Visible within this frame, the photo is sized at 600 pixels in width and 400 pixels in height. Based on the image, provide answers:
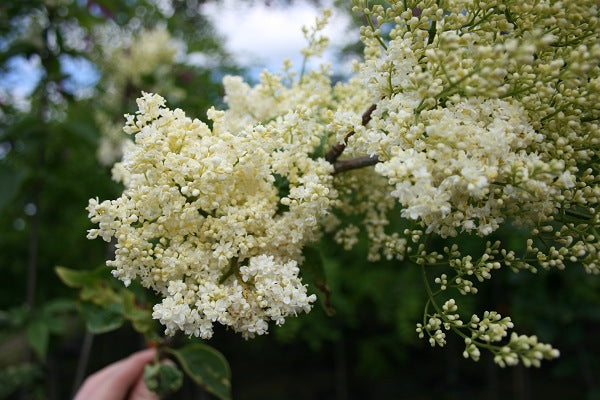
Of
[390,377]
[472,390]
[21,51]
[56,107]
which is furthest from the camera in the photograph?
[472,390]

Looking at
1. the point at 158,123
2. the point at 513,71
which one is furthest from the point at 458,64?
the point at 158,123

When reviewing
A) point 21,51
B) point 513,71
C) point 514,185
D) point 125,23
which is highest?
point 125,23

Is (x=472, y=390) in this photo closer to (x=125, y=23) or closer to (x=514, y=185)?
(x=514, y=185)

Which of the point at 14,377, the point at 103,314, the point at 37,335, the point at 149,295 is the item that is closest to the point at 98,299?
the point at 103,314

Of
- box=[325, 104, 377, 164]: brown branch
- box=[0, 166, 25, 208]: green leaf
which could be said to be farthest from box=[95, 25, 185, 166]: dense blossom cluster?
box=[325, 104, 377, 164]: brown branch

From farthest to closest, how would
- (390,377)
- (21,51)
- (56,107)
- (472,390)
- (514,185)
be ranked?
(472,390) → (390,377) → (56,107) → (21,51) → (514,185)

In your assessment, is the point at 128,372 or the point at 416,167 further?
the point at 128,372

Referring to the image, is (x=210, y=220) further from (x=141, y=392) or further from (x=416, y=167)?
(x=141, y=392)

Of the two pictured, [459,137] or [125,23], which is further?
[125,23]
